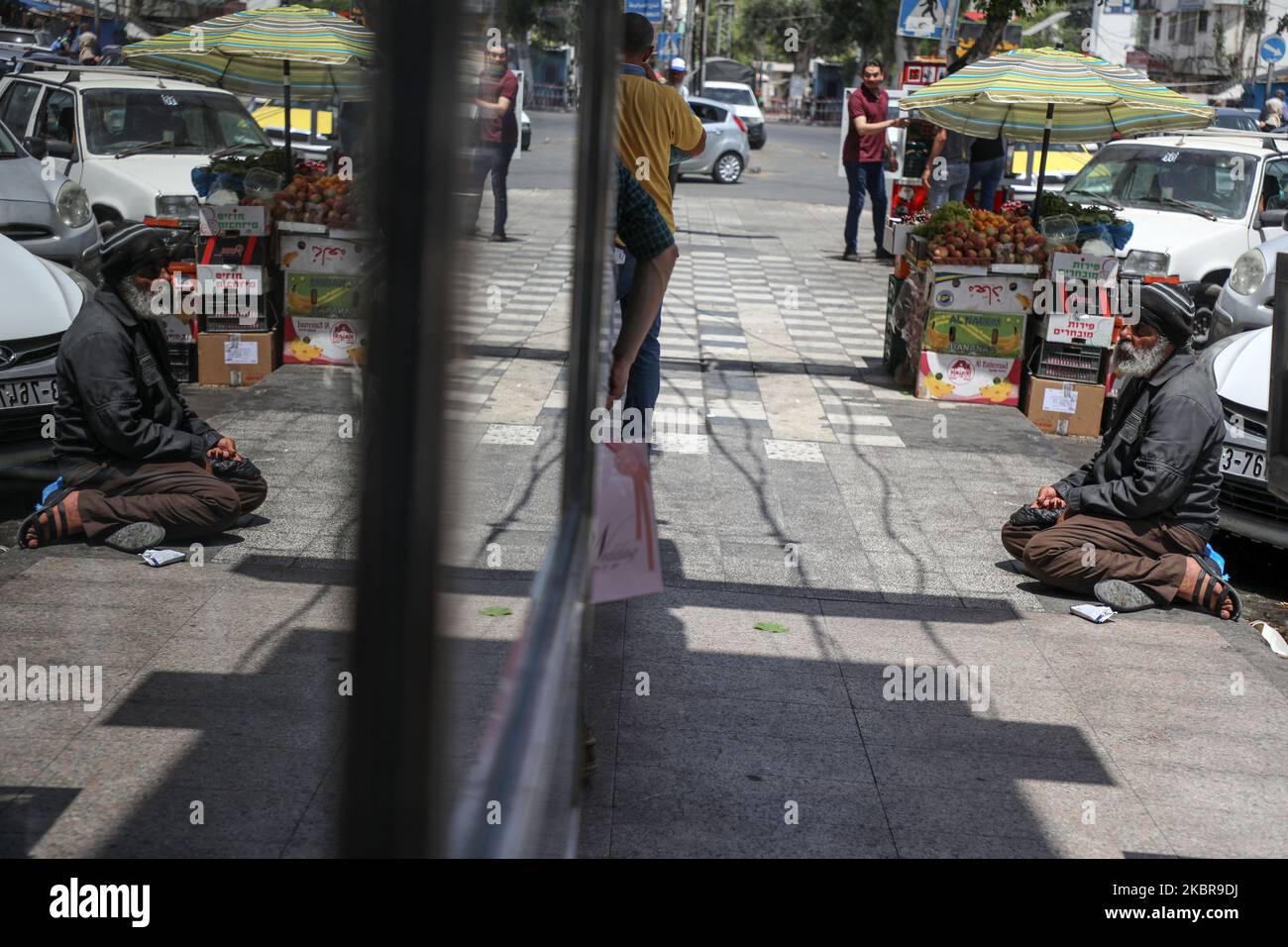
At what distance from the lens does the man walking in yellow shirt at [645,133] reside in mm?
5383

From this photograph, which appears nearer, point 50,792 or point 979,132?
point 50,792

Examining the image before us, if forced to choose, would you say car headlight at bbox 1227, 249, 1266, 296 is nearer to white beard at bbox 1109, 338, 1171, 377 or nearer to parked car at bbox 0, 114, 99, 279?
white beard at bbox 1109, 338, 1171, 377

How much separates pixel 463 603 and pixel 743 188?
94.6 feet

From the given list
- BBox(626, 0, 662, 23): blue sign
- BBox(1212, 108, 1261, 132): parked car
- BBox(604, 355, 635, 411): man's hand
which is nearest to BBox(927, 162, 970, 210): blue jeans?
BBox(626, 0, 662, 23): blue sign

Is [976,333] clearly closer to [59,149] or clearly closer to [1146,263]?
[1146,263]

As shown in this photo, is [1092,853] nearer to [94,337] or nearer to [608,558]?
[608,558]

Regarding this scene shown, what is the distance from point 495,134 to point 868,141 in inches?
606

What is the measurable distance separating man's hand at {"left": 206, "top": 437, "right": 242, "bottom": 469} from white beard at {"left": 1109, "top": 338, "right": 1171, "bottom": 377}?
156 inches

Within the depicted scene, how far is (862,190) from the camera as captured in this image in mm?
16547

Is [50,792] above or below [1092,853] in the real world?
above

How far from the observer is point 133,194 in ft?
34.3

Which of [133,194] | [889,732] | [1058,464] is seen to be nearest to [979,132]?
[1058,464]

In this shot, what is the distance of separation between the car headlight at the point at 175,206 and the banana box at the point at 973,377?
484cm
